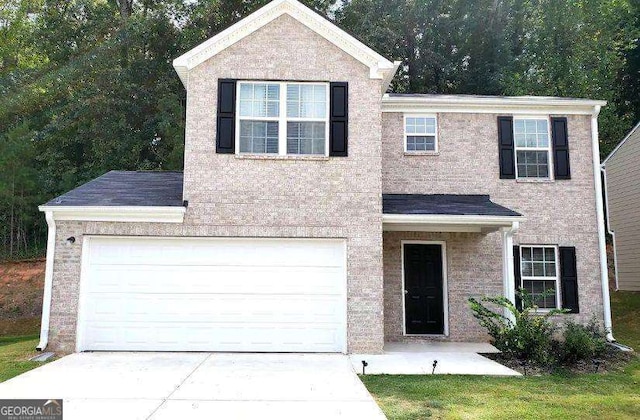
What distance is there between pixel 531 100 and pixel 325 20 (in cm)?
548

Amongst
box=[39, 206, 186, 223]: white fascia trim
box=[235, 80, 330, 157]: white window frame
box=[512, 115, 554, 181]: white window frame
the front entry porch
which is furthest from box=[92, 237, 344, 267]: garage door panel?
box=[512, 115, 554, 181]: white window frame

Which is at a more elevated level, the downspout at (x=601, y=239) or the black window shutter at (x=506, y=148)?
the black window shutter at (x=506, y=148)

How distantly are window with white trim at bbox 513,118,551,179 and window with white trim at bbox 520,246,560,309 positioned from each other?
179 cm

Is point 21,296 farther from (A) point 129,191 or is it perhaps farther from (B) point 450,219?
(B) point 450,219

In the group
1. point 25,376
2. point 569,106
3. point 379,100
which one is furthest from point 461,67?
point 25,376

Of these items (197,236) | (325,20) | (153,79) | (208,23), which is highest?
(208,23)

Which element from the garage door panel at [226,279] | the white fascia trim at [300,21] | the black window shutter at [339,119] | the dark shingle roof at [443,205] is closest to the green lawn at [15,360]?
the garage door panel at [226,279]

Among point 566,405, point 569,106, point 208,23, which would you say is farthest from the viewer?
point 208,23

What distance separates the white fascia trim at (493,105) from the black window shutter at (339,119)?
2210 millimetres

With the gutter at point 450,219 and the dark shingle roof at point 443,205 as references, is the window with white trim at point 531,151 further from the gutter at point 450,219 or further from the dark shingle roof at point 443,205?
the gutter at point 450,219

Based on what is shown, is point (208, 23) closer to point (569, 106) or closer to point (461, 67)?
point (461, 67)

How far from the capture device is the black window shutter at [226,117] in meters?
10.2

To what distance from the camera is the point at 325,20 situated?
34.1 feet

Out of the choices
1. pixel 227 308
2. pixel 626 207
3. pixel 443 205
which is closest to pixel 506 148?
pixel 443 205
